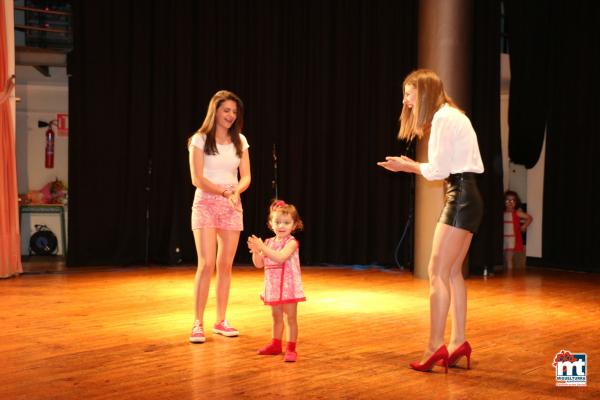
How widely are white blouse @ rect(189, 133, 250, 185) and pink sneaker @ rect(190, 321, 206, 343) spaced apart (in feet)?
2.75

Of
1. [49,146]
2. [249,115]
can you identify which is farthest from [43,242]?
[249,115]

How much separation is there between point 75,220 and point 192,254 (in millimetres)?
1297

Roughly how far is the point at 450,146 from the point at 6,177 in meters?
4.87

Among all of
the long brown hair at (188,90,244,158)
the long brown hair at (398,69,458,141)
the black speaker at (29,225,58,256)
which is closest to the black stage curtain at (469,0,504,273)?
the long brown hair at (188,90,244,158)

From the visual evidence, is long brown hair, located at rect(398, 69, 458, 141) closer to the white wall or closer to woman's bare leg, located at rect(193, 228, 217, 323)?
woman's bare leg, located at rect(193, 228, 217, 323)

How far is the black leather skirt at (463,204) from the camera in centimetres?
355

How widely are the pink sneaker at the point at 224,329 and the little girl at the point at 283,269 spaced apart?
0.52 m

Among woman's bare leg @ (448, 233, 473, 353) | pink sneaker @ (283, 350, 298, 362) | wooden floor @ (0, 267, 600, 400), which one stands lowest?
wooden floor @ (0, 267, 600, 400)

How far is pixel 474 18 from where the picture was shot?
7.75 meters

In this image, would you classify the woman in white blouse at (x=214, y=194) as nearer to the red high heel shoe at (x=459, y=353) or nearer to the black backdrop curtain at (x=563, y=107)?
the red high heel shoe at (x=459, y=353)

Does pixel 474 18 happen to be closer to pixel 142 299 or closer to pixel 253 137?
pixel 253 137

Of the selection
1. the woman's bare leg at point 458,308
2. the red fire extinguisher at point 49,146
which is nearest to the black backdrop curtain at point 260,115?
the red fire extinguisher at point 49,146

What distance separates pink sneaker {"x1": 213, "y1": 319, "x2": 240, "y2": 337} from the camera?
14.5 ft

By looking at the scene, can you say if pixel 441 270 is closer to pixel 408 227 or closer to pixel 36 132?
pixel 408 227
